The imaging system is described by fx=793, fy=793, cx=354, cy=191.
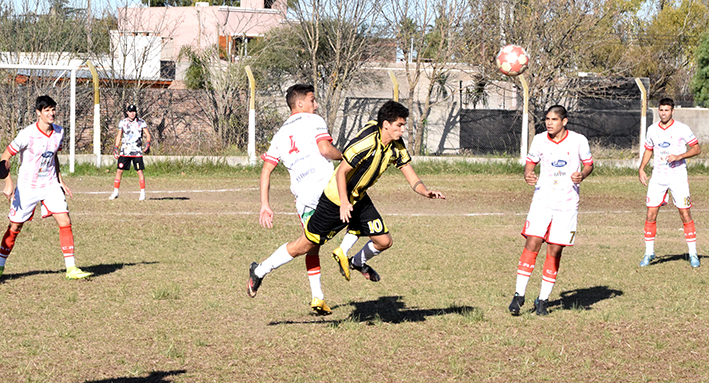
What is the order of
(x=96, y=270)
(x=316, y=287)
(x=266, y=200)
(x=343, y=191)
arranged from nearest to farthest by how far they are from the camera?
(x=343, y=191) → (x=266, y=200) → (x=316, y=287) → (x=96, y=270)

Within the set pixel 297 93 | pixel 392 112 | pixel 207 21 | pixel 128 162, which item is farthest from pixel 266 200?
pixel 207 21

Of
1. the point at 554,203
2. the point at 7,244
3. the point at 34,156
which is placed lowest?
the point at 7,244

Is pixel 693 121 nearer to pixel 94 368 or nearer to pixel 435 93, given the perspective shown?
pixel 435 93

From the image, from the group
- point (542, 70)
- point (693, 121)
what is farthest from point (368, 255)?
point (693, 121)

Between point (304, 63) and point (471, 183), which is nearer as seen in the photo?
point (471, 183)

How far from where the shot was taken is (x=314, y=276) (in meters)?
7.07

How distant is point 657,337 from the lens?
21.4 ft

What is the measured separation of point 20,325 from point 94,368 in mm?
1509

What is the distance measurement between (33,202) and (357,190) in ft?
13.1

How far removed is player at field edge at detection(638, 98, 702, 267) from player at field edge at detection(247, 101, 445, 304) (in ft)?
15.5

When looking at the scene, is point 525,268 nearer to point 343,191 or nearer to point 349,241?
point 349,241

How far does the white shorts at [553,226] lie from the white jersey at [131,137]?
10.9 m

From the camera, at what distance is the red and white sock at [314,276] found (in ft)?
23.0

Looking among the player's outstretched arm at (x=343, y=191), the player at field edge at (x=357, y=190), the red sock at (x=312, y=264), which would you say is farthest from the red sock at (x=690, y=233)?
the player's outstretched arm at (x=343, y=191)
